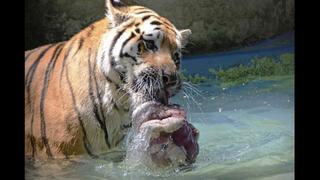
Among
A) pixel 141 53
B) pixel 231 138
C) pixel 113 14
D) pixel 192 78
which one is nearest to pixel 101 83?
pixel 141 53

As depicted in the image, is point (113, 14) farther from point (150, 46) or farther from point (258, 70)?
point (258, 70)

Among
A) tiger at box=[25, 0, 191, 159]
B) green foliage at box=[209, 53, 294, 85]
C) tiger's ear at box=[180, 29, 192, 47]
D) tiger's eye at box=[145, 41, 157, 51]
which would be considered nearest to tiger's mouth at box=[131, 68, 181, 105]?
tiger at box=[25, 0, 191, 159]

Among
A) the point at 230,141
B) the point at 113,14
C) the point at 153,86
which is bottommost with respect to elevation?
the point at 230,141

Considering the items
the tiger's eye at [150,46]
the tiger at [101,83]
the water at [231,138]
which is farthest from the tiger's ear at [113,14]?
the water at [231,138]

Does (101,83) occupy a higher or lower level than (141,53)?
lower

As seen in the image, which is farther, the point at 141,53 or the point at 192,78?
the point at 192,78

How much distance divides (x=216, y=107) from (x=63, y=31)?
3.12ft

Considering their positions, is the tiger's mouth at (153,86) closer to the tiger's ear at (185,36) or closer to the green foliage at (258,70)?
the tiger's ear at (185,36)

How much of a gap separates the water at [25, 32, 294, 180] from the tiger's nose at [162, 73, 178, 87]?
0.10 m

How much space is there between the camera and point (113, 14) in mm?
3850

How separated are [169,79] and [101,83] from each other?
0.37 m

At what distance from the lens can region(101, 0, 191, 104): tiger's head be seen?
378 cm

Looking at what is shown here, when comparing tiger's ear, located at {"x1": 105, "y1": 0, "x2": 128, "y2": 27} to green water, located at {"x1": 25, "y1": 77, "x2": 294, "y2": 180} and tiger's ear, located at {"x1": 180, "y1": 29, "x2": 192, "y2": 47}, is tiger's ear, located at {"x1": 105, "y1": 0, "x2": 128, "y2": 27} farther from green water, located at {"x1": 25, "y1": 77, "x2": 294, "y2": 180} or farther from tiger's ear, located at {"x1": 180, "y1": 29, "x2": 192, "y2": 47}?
green water, located at {"x1": 25, "y1": 77, "x2": 294, "y2": 180}

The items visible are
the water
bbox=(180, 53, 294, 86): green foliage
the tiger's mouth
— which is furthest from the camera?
bbox=(180, 53, 294, 86): green foliage
